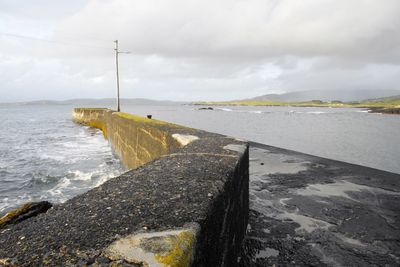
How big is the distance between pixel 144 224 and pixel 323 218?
4662mm

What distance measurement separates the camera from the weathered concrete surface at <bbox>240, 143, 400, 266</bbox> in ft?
14.8

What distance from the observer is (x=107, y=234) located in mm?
2115

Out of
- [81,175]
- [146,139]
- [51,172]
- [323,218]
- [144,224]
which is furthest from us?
[51,172]

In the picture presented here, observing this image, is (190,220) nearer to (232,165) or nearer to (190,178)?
(190,178)

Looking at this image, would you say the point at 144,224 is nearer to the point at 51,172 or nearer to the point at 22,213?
the point at 22,213

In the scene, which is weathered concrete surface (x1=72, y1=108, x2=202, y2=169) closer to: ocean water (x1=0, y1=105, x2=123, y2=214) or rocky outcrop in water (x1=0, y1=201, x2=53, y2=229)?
ocean water (x1=0, y1=105, x2=123, y2=214)

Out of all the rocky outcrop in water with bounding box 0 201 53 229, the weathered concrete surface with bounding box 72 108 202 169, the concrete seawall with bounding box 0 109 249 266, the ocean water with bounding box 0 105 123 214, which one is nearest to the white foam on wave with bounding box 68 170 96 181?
the ocean water with bounding box 0 105 123 214

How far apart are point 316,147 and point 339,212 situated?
20355mm

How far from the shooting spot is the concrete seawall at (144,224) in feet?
6.08

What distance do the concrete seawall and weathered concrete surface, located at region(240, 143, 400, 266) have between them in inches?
47.4

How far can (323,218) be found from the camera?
5.91 metres

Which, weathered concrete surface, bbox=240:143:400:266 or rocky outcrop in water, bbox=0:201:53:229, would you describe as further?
weathered concrete surface, bbox=240:143:400:266

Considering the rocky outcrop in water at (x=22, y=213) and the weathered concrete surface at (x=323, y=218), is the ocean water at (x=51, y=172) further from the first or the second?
the weathered concrete surface at (x=323, y=218)

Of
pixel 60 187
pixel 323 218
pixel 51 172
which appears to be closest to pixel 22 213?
pixel 323 218
